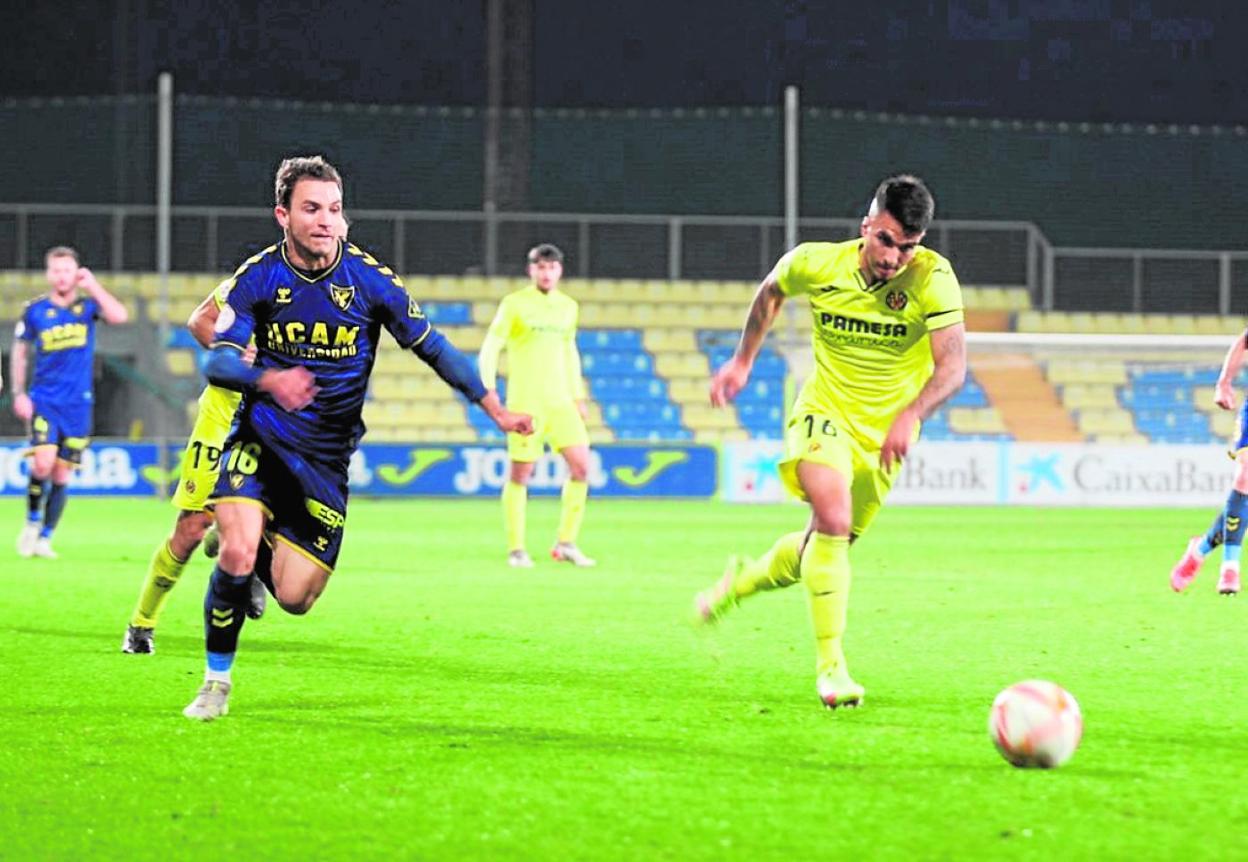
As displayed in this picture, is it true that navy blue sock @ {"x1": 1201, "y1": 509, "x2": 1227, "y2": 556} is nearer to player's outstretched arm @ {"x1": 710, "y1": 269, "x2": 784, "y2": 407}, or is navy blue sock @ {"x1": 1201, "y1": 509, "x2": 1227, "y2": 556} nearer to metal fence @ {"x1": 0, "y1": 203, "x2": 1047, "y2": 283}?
player's outstretched arm @ {"x1": 710, "y1": 269, "x2": 784, "y2": 407}

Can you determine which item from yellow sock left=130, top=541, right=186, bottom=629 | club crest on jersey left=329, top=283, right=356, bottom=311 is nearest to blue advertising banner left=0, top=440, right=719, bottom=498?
yellow sock left=130, top=541, right=186, bottom=629

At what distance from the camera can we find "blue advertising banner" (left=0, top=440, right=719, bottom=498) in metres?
25.1

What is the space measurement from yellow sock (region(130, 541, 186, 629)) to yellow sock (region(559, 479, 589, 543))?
5938mm

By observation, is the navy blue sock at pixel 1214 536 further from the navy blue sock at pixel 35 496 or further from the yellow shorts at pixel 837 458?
the navy blue sock at pixel 35 496

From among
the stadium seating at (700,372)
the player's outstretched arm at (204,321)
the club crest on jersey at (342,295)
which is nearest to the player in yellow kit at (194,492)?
the player's outstretched arm at (204,321)

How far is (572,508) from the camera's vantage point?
14.2 metres

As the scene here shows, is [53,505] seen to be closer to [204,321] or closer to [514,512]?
[514,512]

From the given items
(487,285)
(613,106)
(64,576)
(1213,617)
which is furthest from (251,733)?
(613,106)

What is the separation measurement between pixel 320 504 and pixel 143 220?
65.8 ft

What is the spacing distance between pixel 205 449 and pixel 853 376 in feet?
8.27

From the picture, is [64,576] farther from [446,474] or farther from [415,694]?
[446,474]

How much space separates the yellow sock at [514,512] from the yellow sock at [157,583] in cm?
569

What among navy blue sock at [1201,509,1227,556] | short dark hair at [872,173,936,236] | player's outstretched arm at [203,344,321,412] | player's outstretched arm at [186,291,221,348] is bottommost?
navy blue sock at [1201,509,1227,556]

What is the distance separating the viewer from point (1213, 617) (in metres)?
10.1
